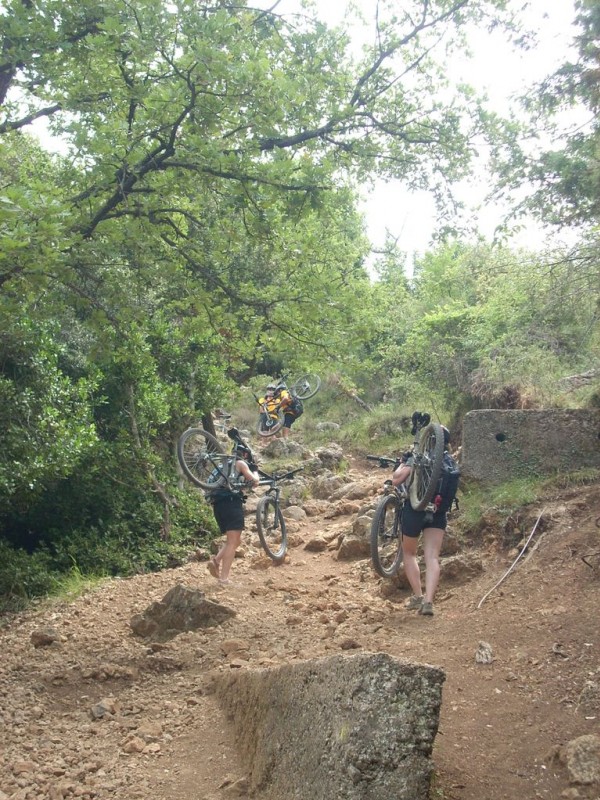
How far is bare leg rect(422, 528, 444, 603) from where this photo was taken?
623 cm

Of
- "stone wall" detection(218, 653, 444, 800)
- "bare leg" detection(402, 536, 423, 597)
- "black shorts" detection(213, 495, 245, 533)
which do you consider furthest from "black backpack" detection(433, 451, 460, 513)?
"stone wall" detection(218, 653, 444, 800)

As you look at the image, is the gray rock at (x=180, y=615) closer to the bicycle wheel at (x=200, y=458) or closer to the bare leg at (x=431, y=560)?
the bicycle wheel at (x=200, y=458)

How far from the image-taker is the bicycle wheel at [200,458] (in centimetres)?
805

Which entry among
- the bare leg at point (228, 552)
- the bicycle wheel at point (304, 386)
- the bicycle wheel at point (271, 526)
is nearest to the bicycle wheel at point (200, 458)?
the bare leg at point (228, 552)

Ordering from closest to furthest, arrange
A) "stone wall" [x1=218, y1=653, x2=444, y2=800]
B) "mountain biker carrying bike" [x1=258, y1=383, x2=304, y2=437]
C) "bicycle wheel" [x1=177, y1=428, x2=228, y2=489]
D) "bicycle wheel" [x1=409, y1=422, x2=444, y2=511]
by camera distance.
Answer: "stone wall" [x1=218, y1=653, x2=444, y2=800]
"bicycle wheel" [x1=409, y1=422, x2=444, y2=511]
"bicycle wheel" [x1=177, y1=428, x2=228, y2=489]
"mountain biker carrying bike" [x1=258, y1=383, x2=304, y2=437]

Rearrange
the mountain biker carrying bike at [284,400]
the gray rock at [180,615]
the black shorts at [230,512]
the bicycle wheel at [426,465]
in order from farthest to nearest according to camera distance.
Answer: the mountain biker carrying bike at [284,400] < the black shorts at [230,512] < the gray rock at [180,615] < the bicycle wheel at [426,465]

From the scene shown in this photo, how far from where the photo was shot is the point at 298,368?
8.19 metres


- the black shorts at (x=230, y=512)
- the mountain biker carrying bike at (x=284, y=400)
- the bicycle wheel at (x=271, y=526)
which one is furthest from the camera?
the mountain biker carrying bike at (x=284, y=400)

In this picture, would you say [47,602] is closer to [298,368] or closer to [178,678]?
[178,678]

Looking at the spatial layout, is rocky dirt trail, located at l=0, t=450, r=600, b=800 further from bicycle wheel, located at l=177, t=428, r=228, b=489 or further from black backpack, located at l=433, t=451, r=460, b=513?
bicycle wheel, located at l=177, t=428, r=228, b=489

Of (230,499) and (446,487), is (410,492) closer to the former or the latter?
(446,487)

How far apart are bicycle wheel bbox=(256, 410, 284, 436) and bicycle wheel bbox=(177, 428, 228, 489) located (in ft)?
23.9

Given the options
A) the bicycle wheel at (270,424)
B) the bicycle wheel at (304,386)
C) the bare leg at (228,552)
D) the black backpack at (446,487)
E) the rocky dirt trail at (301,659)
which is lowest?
the rocky dirt trail at (301,659)

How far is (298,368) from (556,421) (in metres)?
2.98
